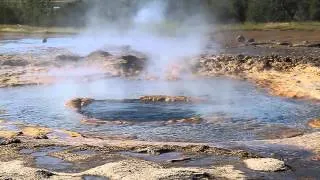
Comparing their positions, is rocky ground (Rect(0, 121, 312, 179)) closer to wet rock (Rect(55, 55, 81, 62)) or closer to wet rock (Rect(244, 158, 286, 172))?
wet rock (Rect(244, 158, 286, 172))

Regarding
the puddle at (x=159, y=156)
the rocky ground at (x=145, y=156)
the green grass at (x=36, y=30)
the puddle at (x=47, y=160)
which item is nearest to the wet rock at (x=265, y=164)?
the rocky ground at (x=145, y=156)

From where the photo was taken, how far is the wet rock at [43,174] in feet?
23.9

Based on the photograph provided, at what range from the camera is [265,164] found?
7.73 m

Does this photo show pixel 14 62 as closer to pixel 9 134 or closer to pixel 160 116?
pixel 160 116

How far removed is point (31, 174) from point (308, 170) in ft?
11.7

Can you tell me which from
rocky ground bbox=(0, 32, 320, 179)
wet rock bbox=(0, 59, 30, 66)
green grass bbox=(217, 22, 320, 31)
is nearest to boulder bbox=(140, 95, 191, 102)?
rocky ground bbox=(0, 32, 320, 179)

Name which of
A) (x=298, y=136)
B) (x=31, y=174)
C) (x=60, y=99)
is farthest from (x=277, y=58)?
(x=31, y=174)

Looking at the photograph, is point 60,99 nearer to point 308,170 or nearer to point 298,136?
point 298,136

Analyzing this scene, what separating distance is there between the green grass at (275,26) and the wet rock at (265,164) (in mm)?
28348

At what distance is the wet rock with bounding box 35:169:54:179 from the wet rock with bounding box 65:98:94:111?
526 cm

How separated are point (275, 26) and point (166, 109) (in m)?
26.7

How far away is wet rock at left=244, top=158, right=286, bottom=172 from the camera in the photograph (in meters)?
7.59

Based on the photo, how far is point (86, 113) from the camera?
483 inches

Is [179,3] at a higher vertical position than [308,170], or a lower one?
higher
